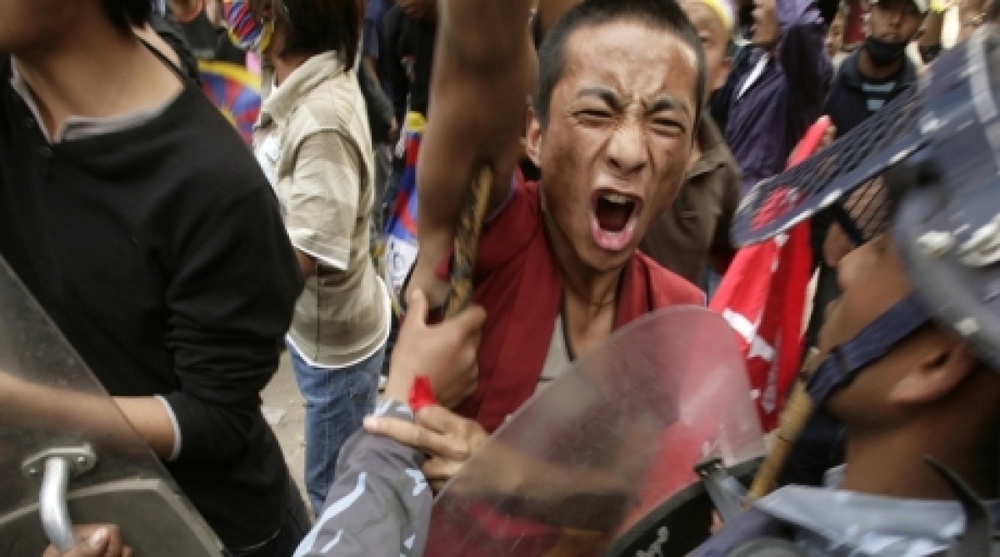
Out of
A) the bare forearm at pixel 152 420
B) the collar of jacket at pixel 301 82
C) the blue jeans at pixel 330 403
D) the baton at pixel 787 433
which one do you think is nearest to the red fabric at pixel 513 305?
the baton at pixel 787 433

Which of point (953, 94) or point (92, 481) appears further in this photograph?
point (92, 481)

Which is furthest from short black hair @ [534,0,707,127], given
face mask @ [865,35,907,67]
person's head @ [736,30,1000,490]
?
face mask @ [865,35,907,67]

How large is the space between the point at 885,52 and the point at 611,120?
3.67 metres

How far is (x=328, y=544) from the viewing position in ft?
3.81

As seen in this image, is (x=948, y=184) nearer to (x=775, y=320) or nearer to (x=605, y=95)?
(x=605, y=95)

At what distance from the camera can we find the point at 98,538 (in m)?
1.15

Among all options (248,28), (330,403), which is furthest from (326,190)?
(330,403)

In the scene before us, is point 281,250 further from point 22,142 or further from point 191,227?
point 22,142

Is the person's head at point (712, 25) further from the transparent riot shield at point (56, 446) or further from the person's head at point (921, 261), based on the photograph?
the transparent riot shield at point (56, 446)

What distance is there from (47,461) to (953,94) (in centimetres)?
115

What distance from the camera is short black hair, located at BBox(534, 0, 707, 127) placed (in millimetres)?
1540

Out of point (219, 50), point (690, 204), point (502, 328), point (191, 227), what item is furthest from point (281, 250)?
point (219, 50)

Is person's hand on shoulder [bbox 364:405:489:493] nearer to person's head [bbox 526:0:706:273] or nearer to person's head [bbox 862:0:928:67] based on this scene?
person's head [bbox 526:0:706:273]

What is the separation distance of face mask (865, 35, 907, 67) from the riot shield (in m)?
3.75
